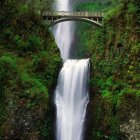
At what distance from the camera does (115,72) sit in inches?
1619

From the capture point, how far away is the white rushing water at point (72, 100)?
4084 centimetres

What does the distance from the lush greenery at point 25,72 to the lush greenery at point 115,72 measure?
4.11m

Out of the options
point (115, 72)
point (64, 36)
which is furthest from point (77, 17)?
point (115, 72)

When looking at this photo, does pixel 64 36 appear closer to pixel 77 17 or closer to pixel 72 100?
pixel 77 17

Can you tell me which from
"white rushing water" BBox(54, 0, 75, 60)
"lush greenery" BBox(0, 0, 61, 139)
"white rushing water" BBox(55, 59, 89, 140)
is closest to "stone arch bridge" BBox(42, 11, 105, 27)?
"lush greenery" BBox(0, 0, 61, 139)

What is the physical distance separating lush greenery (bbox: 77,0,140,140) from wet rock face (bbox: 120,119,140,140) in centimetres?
46

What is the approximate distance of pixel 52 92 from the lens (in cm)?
4306

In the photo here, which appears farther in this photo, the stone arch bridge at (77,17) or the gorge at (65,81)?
the stone arch bridge at (77,17)

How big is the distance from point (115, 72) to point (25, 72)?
8015mm

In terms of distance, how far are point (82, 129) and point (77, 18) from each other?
52.9ft

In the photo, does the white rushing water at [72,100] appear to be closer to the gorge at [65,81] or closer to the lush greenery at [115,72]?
the gorge at [65,81]

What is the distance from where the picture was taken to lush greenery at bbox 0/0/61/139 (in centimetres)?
3841

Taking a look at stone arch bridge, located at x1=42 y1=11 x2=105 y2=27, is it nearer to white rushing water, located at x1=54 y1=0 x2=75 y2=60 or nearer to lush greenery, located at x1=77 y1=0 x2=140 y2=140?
lush greenery, located at x1=77 y1=0 x2=140 y2=140

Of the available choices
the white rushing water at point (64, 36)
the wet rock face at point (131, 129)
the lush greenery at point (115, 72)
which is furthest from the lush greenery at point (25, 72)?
the white rushing water at point (64, 36)
